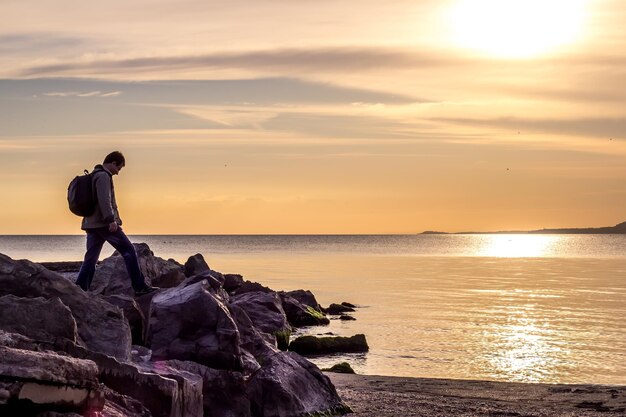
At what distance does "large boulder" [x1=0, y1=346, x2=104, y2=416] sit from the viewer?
8203mm

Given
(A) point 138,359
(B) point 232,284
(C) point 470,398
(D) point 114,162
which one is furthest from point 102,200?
(B) point 232,284

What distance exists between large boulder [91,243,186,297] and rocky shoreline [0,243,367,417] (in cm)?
740

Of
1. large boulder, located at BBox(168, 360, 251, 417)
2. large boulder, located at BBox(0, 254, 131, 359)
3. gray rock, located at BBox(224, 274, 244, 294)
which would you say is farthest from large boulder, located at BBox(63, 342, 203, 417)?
gray rock, located at BBox(224, 274, 244, 294)

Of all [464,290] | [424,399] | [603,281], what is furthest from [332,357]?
[603,281]

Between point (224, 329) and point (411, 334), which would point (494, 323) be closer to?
point (411, 334)

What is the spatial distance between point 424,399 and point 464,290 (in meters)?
40.1

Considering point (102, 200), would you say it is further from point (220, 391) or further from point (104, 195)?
point (220, 391)

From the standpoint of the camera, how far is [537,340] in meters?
29.7

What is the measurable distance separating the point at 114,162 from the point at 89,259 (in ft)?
5.72

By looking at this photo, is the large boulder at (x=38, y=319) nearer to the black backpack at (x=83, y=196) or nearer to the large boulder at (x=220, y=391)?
the large boulder at (x=220, y=391)

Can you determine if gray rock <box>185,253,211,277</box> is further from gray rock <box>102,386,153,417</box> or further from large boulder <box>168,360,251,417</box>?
gray rock <box>102,386,153,417</box>

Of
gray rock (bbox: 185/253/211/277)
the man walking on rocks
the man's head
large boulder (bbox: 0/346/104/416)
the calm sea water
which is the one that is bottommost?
the calm sea water

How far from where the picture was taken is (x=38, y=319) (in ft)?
33.5

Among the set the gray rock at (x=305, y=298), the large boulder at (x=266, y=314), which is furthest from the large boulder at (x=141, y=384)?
the gray rock at (x=305, y=298)
